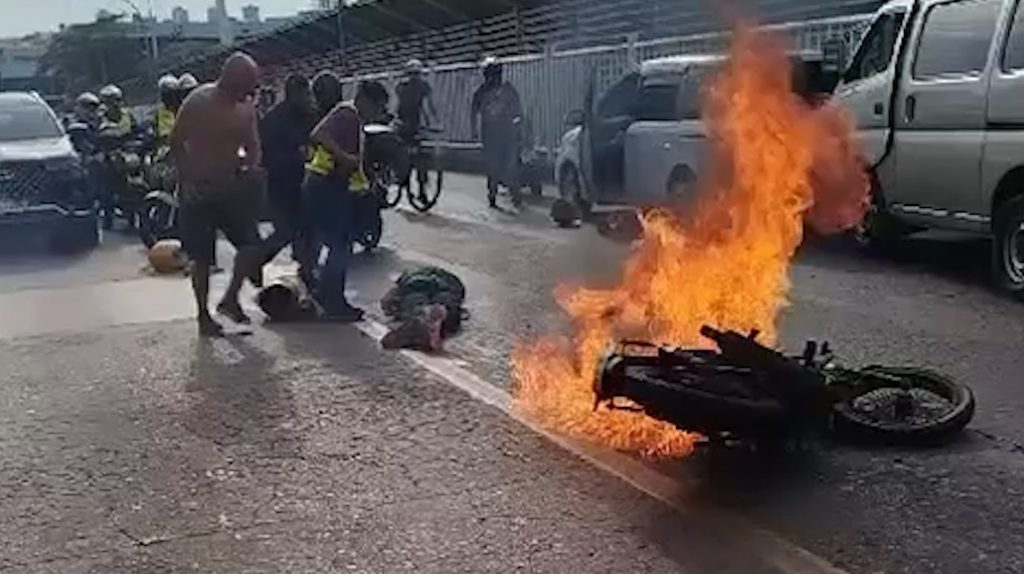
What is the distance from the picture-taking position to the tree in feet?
182

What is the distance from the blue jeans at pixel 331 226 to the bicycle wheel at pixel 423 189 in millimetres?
7579

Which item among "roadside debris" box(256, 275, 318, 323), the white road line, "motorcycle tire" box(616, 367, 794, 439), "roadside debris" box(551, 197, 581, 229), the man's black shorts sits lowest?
"roadside debris" box(551, 197, 581, 229)

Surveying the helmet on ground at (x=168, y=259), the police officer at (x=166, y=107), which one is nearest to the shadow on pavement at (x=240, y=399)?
the helmet on ground at (x=168, y=259)

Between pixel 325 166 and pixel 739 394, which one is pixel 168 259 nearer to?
pixel 325 166

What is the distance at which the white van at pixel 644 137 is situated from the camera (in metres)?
13.8

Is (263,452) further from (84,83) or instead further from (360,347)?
(84,83)

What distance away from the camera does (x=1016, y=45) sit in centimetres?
992

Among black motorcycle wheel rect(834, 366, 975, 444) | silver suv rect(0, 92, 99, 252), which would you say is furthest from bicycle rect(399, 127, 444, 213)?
black motorcycle wheel rect(834, 366, 975, 444)

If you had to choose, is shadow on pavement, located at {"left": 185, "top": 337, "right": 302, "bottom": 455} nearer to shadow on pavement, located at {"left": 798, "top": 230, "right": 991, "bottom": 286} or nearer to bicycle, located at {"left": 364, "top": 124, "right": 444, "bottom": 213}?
shadow on pavement, located at {"left": 798, "top": 230, "right": 991, "bottom": 286}

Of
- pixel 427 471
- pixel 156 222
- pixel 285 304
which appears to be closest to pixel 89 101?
pixel 156 222

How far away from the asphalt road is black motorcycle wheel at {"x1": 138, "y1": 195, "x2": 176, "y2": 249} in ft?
15.2

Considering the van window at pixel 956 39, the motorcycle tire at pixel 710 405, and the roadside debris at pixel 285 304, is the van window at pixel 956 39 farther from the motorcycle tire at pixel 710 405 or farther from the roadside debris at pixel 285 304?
the motorcycle tire at pixel 710 405

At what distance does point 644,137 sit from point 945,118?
176 inches

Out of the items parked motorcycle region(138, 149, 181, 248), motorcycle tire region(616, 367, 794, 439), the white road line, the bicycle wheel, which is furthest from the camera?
the bicycle wheel
